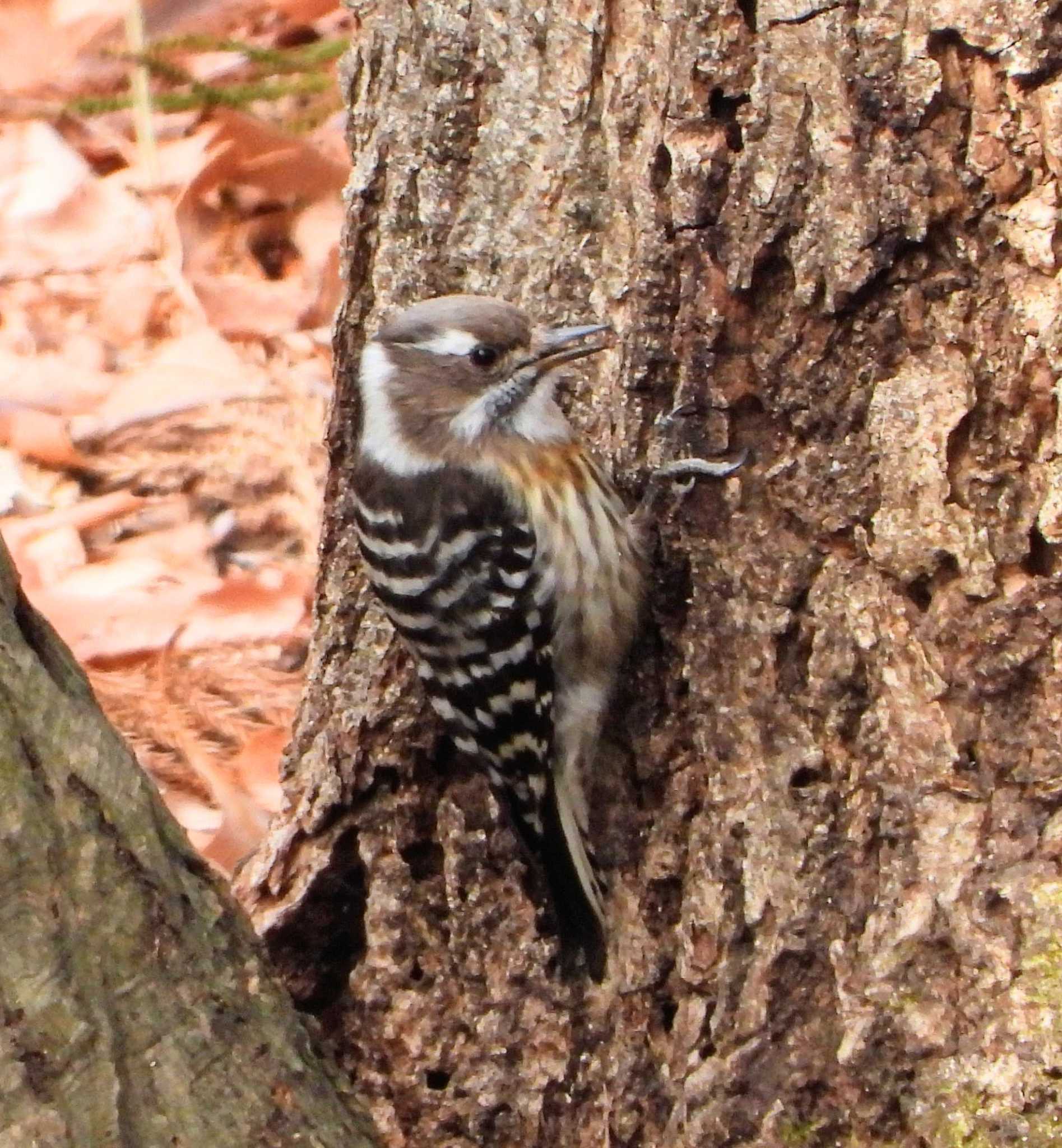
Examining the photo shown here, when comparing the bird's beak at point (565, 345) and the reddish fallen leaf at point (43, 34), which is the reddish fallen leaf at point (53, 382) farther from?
the bird's beak at point (565, 345)

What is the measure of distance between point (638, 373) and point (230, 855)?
1.73 metres

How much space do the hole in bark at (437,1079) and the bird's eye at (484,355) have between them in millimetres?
1375

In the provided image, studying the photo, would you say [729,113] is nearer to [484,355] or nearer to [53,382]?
[484,355]

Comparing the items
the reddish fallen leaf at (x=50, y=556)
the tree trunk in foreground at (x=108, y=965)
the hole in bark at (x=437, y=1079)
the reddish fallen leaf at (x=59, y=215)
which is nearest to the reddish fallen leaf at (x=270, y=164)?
Answer: the reddish fallen leaf at (x=59, y=215)

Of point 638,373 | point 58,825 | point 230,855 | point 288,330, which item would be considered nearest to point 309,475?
point 288,330

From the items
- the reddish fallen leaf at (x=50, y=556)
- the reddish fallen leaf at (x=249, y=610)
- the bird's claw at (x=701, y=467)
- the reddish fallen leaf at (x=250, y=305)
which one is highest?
the reddish fallen leaf at (x=250, y=305)

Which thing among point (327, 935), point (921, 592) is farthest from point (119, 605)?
point (921, 592)

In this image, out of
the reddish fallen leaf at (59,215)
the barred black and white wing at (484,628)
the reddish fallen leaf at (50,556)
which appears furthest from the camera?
the reddish fallen leaf at (59,215)

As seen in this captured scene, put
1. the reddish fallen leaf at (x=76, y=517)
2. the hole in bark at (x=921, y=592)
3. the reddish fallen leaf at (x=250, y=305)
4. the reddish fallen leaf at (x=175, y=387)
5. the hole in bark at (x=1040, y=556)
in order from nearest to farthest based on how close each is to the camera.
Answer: the hole in bark at (x=1040, y=556)
the hole in bark at (x=921, y=592)
the reddish fallen leaf at (x=76, y=517)
the reddish fallen leaf at (x=175, y=387)
the reddish fallen leaf at (x=250, y=305)

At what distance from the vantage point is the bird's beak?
118 inches

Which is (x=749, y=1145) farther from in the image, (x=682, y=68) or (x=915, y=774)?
(x=682, y=68)

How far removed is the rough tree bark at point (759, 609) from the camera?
8.25ft

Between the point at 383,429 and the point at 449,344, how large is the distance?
309 millimetres

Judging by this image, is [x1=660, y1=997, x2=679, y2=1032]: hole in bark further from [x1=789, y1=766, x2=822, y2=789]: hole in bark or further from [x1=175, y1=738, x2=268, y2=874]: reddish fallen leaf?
[x1=175, y1=738, x2=268, y2=874]: reddish fallen leaf
